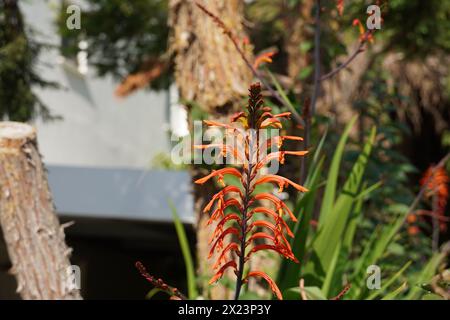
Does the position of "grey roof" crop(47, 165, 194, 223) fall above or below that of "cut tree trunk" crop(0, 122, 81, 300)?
below

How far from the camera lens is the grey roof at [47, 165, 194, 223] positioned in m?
5.85

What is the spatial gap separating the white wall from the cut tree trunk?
4.69 m

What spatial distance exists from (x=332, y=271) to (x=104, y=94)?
914cm

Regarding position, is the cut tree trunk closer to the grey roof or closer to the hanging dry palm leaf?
the hanging dry palm leaf

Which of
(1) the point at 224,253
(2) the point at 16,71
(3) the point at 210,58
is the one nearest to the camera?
(1) the point at 224,253

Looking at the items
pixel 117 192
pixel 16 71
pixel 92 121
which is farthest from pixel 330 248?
pixel 92 121

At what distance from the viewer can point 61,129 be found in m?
8.84

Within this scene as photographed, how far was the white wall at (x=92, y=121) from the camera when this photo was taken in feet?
27.9

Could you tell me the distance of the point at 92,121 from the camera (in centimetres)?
1017

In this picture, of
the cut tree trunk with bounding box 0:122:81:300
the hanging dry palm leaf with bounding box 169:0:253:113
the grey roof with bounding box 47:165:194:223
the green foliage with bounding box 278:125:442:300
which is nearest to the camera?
the green foliage with bounding box 278:125:442:300

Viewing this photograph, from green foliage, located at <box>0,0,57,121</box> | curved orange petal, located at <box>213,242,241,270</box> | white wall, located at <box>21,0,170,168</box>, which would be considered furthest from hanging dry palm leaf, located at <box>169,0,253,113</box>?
white wall, located at <box>21,0,170,168</box>

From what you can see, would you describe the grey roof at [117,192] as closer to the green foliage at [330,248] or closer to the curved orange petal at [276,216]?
the green foliage at [330,248]

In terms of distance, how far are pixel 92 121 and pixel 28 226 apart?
799cm

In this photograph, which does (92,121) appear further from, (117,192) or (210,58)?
(210,58)
